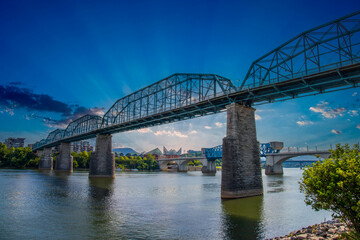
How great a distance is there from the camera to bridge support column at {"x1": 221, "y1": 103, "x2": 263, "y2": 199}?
115ft

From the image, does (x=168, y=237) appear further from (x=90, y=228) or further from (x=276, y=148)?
(x=276, y=148)

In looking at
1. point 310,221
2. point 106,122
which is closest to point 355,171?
point 310,221

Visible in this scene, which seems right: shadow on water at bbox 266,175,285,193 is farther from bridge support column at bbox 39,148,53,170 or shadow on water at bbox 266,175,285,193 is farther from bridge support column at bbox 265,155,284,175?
bridge support column at bbox 39,148,53,170

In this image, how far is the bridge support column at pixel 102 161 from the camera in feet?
267

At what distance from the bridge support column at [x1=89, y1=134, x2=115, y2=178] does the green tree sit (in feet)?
255

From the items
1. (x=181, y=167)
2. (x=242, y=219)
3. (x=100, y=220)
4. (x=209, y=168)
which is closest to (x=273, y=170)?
(x=209, y=168)

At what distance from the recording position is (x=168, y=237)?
58.5 feet

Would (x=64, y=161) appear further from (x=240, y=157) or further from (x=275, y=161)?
(x=240, y=157)

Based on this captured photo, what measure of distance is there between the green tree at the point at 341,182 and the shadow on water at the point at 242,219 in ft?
24.6

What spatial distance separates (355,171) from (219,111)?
38991 mm

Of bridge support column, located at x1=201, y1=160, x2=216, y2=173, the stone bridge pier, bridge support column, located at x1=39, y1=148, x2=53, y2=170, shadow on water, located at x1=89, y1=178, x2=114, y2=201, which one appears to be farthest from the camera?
bridge support column, located at x1=201, y1=160, x2=216, y2=173

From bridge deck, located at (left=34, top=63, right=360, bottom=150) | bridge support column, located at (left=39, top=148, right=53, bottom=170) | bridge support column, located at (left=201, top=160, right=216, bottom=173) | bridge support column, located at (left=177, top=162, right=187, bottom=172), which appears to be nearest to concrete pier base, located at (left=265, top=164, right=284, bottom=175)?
bridge support column, located at (left=201, top=160, right=216, bottom=173)

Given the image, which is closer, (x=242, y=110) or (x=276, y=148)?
(x=242, y=110)

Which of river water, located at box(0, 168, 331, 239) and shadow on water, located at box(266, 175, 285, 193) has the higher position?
river water, located at box(0, 168, 331, 239)
